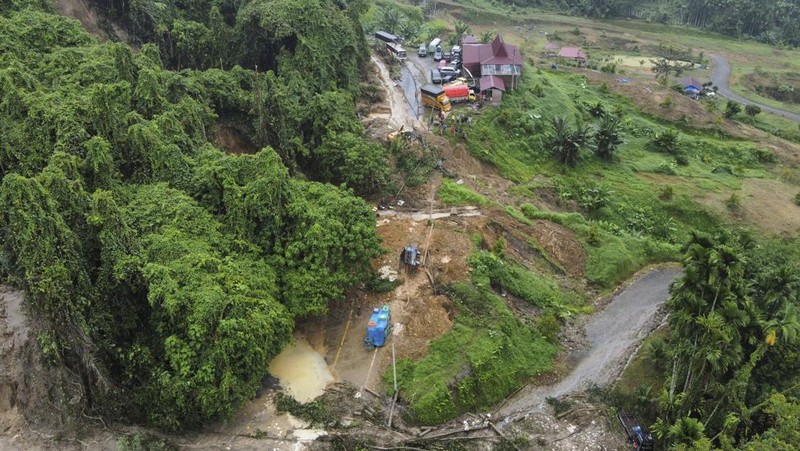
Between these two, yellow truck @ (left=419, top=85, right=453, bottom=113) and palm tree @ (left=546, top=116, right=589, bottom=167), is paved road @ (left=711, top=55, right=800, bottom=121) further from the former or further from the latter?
yellow truck @ (left=419, top=85, right=453, bottom=113)

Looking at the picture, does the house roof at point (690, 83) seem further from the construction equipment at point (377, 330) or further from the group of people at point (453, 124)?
the construction equipment at point (377, 330)

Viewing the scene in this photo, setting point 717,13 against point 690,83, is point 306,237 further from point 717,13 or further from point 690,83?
point 717,13

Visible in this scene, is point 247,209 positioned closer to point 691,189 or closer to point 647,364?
point 647,364

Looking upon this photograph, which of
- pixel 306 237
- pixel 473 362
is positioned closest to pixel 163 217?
pixel 306 237

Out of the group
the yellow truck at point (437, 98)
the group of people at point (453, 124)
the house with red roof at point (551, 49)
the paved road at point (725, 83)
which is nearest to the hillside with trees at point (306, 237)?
the group of people at point (453, 124)

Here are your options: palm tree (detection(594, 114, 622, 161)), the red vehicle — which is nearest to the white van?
the red vehicle

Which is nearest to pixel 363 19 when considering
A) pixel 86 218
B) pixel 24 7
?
pixel 24 7
